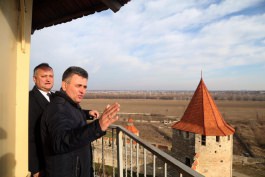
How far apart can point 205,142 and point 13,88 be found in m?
17.0

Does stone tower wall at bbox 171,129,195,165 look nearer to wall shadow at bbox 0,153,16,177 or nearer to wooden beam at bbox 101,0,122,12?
wooden beam at bbox 101,0,122,12

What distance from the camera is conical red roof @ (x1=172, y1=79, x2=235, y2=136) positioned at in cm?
1808

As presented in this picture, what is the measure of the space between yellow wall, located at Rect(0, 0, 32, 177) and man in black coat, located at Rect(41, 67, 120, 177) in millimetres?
315

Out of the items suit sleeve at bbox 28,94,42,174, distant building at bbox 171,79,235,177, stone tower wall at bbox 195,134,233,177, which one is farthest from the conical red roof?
suit sleeve at bbox 28,94,42,174

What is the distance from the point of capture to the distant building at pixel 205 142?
57.1 feet

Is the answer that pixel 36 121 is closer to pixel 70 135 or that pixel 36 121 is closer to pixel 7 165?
pixel 7 165

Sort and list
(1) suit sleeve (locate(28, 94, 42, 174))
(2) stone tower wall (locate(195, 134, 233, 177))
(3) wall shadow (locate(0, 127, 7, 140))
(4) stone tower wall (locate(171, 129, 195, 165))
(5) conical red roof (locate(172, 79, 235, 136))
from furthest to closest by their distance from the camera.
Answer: (5) conical red roof (locate(172, 79, 235, 136)) < (4) stone tower wall (locate(171, 129, 195, 165)) < (2) stone tower wall (locate(195, 134, 233, 177)) < (1) suit sleeve (locate(28, 94, 42, 174)) < (3) wall shadow (locate(0, 127, 7, 140))

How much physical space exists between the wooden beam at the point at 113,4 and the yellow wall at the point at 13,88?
0.78 m

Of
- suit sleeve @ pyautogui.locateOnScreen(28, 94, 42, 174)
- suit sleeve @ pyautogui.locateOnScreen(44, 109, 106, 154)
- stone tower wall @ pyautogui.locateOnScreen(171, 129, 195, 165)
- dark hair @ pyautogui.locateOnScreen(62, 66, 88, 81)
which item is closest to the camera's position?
suit sleeve @ pyautogui.locateOnScreen(44, 109, 106, 154)

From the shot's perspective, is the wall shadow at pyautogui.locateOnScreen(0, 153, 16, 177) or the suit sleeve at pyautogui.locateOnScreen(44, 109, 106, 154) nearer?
the suit sleeve at pyautogui.locateOnScreen(44, 109, 106, 154)

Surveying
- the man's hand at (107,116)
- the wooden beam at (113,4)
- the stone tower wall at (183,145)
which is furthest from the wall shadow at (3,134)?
the stone tower wall at (183,145)

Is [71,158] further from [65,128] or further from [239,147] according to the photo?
[239,147]

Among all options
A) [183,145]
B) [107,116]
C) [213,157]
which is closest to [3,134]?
[107,116]

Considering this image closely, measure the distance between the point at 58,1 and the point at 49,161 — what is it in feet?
5.99
